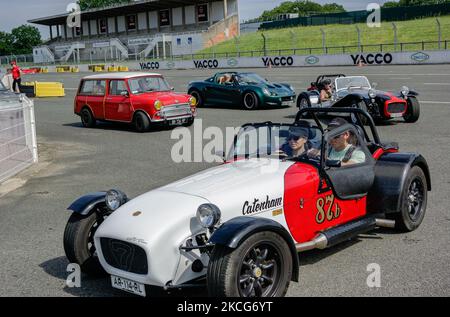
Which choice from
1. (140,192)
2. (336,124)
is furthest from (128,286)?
(140,192)

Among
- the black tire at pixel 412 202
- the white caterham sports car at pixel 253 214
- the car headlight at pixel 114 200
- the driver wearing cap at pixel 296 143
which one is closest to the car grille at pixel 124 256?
the white caterham sports car at pixel 253 214

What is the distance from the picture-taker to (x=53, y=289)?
5.53m

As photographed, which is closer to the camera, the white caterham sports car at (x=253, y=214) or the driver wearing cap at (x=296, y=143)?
the white caterham sports car at (x=253, y=214)

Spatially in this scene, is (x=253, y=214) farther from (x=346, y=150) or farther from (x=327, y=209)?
(x=346, y=150)

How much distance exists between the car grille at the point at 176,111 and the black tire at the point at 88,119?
10.0ft

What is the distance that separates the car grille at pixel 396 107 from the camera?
48.5ft

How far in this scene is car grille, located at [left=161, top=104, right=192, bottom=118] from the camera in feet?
53.4

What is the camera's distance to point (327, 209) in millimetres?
5816

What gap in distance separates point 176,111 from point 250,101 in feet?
13.3

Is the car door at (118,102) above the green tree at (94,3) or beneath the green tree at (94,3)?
beneath

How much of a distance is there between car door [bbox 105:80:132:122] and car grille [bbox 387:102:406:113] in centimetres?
723

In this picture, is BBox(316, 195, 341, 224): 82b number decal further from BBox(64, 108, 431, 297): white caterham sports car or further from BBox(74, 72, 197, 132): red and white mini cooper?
BBox(74, 72, 197, 132): red and white mini cooper

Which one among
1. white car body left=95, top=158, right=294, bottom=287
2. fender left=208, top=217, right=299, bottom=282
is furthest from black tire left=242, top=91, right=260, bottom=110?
fender left=208, top=217, right=299, bottom=282

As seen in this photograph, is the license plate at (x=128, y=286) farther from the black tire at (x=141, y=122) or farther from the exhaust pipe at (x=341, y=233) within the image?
the black tire at (x=141, y=122)
